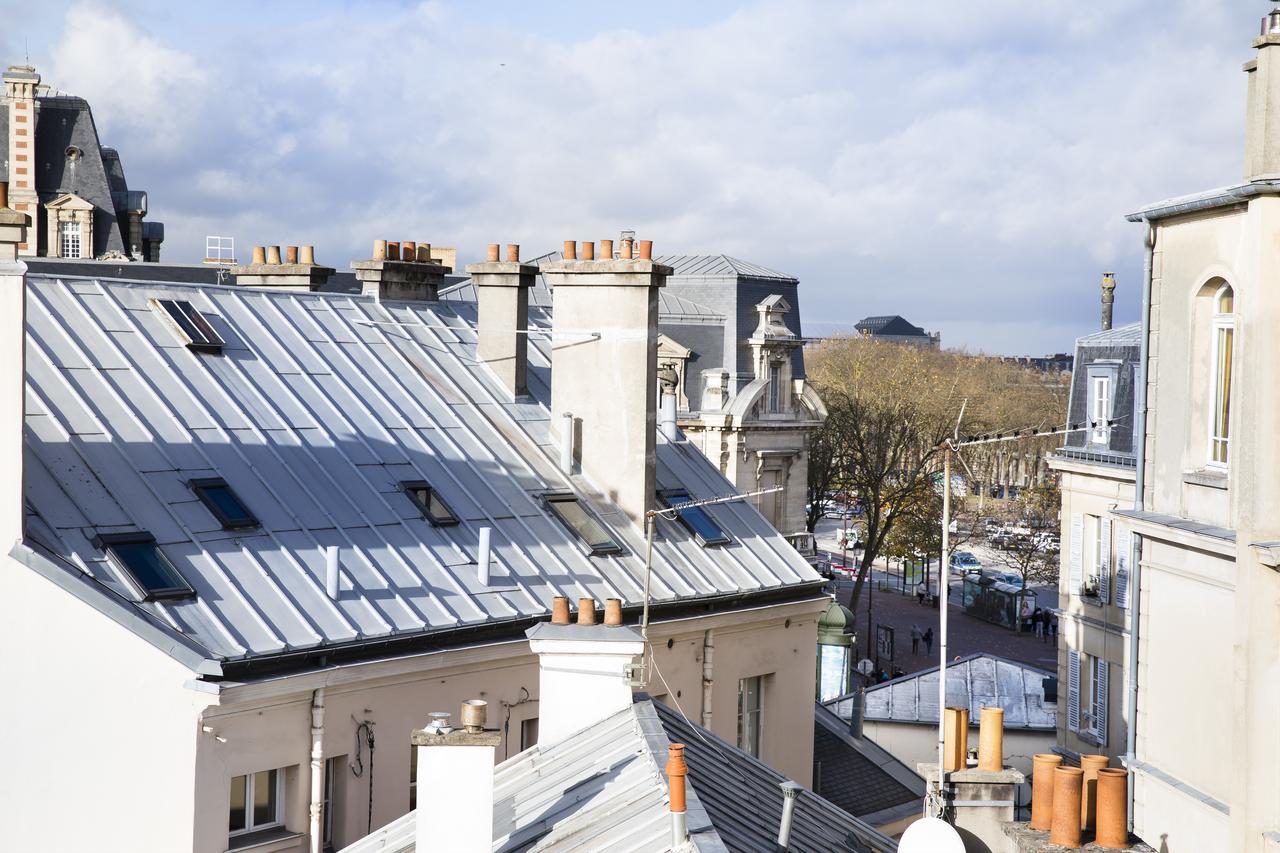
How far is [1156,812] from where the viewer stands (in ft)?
43.5

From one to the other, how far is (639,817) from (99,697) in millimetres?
6211

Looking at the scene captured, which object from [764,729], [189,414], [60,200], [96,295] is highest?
[60,200]

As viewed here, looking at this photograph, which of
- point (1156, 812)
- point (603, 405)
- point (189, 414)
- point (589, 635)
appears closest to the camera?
Answer: point (1156, 812)

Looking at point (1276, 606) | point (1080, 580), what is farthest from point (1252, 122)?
point (1080, 580)

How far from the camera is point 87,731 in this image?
49.4ft

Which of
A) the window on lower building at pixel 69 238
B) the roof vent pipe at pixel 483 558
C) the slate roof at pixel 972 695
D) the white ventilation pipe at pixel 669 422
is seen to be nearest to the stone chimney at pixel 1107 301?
the slate roof at pixel 972 695

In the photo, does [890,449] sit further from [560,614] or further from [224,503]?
[560,614]

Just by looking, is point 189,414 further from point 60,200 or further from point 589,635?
point 60,200

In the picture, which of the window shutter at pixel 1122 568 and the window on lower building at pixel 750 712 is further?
the window shutter at pixel 1122 568

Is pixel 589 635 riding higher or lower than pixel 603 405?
lower

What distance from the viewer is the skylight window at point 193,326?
63.4 feet

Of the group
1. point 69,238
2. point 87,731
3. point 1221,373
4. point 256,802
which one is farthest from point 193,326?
point 69,238

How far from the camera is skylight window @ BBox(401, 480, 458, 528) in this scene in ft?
62.0

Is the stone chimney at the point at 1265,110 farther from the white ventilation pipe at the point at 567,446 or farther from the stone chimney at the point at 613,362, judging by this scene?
the white ventilation pipe at the point at 567,446
